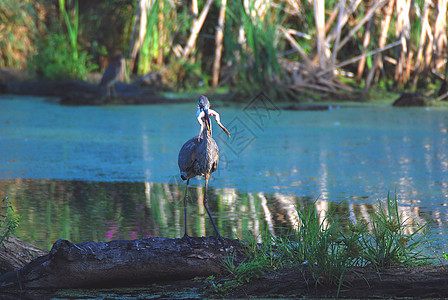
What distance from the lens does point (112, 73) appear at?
341 inches

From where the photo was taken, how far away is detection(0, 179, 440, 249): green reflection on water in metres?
3.27

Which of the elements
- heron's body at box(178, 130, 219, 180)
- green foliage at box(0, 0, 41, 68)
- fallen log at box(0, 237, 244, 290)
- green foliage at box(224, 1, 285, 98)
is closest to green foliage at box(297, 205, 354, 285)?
fallen log at box(0, 237, 244, 290)

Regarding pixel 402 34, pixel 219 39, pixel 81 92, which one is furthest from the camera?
pixel 219 39

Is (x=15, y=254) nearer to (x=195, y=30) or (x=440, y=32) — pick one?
(x=195, y=30)

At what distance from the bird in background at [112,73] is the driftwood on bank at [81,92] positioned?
0.26 feet

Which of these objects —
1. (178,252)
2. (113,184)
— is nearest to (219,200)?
(113,184)

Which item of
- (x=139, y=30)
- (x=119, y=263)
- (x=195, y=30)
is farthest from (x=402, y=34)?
(x=119, y=263)

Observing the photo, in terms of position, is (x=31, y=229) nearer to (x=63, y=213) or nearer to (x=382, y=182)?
(x=63, y=213)

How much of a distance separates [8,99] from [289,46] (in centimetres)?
409

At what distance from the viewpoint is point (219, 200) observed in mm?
4039

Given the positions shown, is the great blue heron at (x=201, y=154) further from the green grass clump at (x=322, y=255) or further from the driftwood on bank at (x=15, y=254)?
the driftwood on bank at (x=15, y=254)

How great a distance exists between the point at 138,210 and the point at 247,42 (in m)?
5.23

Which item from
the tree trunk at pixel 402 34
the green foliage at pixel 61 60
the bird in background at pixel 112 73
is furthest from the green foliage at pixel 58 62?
the tree trunk at pixel 402 34

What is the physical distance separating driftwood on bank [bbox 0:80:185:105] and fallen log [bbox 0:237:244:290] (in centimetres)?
637
